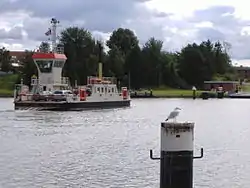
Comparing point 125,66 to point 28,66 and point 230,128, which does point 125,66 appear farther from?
point 230,128

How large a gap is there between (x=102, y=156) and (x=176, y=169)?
22.7m

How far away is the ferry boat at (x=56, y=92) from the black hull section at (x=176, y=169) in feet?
244

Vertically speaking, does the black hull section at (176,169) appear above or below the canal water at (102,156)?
above

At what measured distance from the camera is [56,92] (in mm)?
96562

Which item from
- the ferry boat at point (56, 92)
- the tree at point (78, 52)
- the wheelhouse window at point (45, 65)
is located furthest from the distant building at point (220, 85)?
the wheelhouse window at point (45, 65)

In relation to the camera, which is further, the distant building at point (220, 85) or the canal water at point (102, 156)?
the distant building at point (220, 85)

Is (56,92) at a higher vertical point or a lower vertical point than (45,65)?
lower

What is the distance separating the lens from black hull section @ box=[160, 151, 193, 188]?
16281 millimetres

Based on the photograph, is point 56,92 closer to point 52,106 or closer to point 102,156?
point 52,106

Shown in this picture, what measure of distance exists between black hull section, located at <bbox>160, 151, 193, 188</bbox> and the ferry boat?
Answer: 74.3 metres

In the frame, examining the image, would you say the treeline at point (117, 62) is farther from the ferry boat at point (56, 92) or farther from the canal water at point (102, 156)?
the canal water at point (102, 156)

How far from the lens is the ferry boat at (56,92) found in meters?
91.6

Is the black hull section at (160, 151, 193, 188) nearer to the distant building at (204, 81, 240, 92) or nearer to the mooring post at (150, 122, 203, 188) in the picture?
the mooring post at (150, 122, 203, 188)

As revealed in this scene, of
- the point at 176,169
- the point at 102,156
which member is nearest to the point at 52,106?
the point at 102,156
